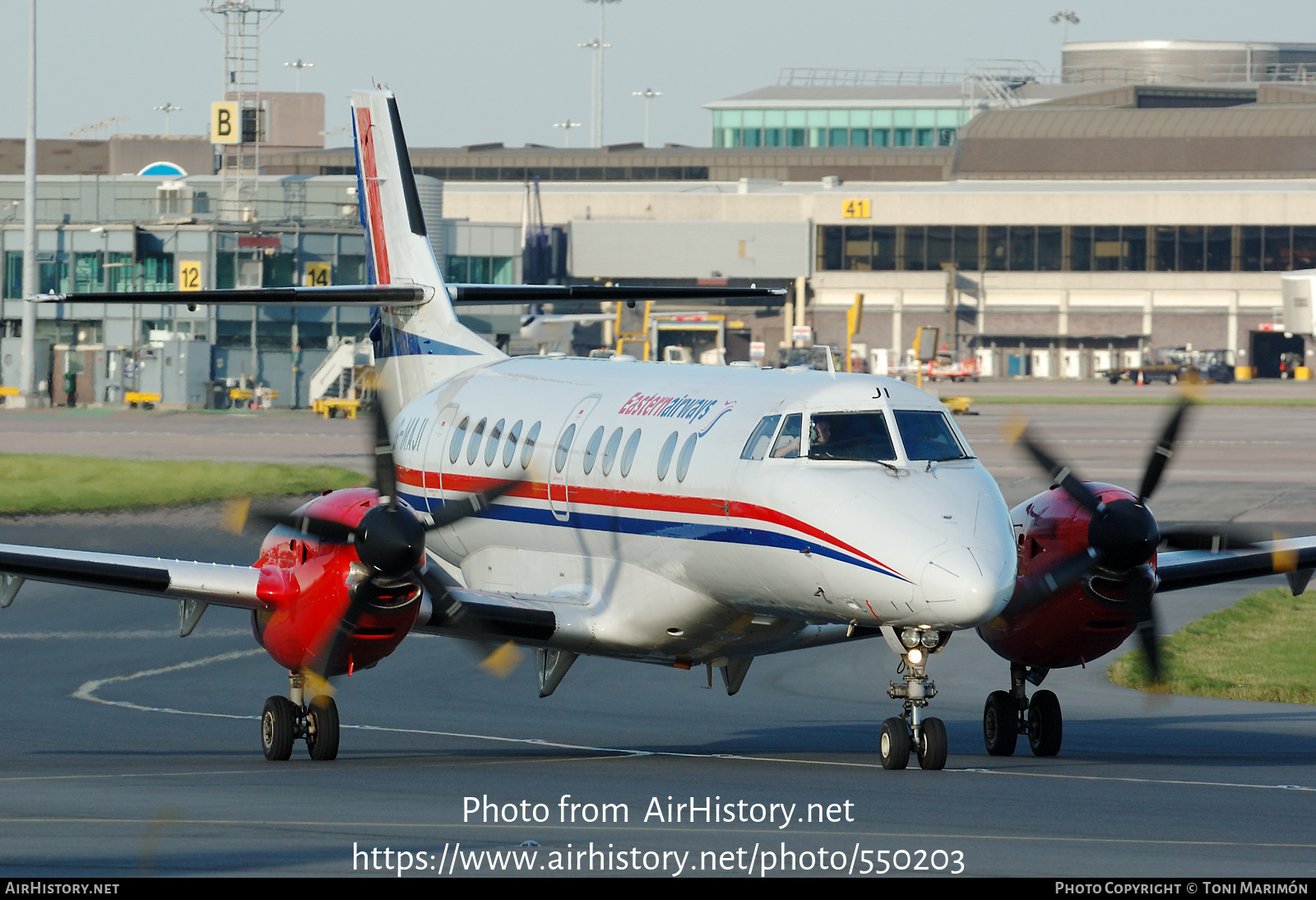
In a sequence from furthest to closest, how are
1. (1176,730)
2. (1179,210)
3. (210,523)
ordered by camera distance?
1. (1179,210)
2. (210,523)
3. (1176,730)

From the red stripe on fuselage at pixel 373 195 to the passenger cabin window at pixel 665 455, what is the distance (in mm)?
9292

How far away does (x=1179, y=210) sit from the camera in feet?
394

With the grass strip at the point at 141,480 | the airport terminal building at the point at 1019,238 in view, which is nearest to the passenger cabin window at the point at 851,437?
the grass strip at the point at 141,480

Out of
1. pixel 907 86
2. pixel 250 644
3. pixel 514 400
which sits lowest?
pixel 250 644

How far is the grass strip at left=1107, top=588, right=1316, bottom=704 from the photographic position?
23469 millimetres

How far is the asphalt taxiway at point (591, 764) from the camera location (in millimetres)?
11312

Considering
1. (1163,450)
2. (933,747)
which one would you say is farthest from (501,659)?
(1163,450)

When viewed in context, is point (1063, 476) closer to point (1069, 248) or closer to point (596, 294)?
point (596, 294)

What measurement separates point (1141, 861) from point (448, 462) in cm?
1181

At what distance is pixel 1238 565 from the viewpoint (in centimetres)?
1809

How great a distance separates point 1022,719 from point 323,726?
6980 millimetres

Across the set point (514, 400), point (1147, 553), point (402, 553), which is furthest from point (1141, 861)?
point (514, 400)

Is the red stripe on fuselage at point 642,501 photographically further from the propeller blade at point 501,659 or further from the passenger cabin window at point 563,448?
the propeller blade at point 501,659

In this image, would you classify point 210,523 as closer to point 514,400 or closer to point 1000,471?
point 514,400
